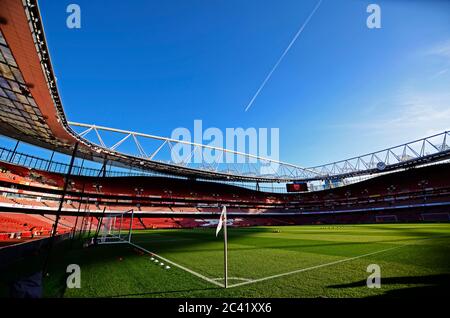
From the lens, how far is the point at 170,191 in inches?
2281

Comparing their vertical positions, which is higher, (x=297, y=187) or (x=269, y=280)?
(x=297, y=187)

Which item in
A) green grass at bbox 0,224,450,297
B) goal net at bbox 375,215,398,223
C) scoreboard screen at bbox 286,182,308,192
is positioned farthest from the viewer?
scoreboard screen at bbox 286,182,308,192

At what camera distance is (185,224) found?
48.0m

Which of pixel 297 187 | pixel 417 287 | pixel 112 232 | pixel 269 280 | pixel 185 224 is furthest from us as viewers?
pixel 297 187

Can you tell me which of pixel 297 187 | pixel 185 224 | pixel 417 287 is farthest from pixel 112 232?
pixel 297 187

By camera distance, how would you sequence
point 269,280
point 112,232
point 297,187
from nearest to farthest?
point 269,280 < point 112,232 < point 297,187

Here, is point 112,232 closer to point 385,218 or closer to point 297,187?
point 385,218

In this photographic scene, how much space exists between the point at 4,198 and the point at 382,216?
7219 cm

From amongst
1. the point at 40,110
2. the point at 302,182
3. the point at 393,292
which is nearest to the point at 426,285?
the point at 393,292

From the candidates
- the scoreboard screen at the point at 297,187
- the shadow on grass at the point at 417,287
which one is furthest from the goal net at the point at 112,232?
the scoreboard screen at the point at 297,187

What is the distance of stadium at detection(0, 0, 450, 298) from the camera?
19.1 ft

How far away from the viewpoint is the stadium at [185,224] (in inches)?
229

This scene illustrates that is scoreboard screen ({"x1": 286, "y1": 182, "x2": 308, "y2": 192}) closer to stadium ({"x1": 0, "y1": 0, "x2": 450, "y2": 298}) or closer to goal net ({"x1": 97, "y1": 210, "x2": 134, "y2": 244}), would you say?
stadium ({"x1": 0, "y1": 0, "x2": 450, "y2": 298})

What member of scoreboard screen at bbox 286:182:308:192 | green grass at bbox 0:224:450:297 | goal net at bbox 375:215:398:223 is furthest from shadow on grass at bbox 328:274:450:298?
scoreboard screen at bbox 286:182:308:192
